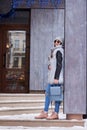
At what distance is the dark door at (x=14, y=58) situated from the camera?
12062 mm

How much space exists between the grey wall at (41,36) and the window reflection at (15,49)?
496 millimetres

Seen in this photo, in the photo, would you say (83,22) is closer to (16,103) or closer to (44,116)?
(44,116)

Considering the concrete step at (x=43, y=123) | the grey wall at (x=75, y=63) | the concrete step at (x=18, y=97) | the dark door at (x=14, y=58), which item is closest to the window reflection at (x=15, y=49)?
the dark door at (x=14, y=58)

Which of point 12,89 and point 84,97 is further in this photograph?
point 12,89

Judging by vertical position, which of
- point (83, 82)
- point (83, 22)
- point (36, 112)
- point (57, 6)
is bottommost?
point (36, 112)

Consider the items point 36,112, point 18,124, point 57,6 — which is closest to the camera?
point 18,124

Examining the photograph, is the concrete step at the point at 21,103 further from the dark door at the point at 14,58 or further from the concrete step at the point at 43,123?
the concrete step at the point at 43,123

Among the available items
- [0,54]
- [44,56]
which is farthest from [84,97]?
[0,54]

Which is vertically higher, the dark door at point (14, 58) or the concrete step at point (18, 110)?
the dark door at point (14, 58)

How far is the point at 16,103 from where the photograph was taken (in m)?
9.90

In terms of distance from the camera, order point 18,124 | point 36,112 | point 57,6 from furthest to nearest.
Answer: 1. point 57,6
2. point 36,112
3. point 18,124

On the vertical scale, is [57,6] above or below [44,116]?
above

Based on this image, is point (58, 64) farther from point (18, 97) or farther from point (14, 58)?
point (14, 58)

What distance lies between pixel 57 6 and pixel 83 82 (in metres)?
4.66
